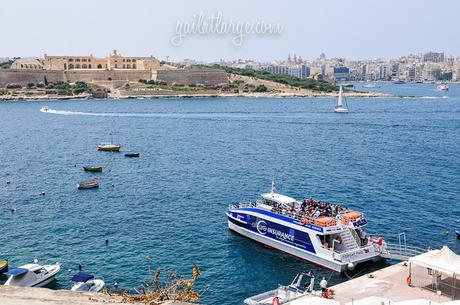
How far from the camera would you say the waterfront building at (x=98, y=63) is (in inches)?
6590

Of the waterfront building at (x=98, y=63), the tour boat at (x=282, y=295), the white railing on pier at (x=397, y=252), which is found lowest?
the white railing on pier at (x=397, y=252)

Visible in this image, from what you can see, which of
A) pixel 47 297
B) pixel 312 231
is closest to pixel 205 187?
pixel 312 231

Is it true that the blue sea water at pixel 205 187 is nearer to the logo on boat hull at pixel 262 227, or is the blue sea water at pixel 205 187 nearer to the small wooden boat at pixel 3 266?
the logo on boat hull at pixel 262 227

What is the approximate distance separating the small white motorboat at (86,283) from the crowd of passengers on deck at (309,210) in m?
9.18

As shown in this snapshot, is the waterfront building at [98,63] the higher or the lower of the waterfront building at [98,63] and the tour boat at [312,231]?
the higher

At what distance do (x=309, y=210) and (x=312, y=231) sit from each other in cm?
196

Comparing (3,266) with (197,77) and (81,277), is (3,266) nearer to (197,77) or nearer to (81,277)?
(81,277)

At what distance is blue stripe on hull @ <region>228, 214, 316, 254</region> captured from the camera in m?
24.4

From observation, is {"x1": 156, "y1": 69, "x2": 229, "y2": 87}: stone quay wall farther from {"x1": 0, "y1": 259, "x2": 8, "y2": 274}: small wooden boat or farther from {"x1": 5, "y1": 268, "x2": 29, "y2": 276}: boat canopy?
{"x1": 5, "y1": 268, "x2": 29, "y2": 276}: boat canopy

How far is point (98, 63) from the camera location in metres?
171

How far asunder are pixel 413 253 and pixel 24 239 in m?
19.2

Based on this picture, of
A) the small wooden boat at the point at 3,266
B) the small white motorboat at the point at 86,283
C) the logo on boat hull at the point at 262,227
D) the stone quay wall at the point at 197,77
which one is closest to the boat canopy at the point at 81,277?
the small white motorboat at the point at 86,283

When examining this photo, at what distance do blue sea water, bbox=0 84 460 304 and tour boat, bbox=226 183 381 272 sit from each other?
0.59 metres

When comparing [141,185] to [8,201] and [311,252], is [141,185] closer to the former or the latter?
[8,201]
